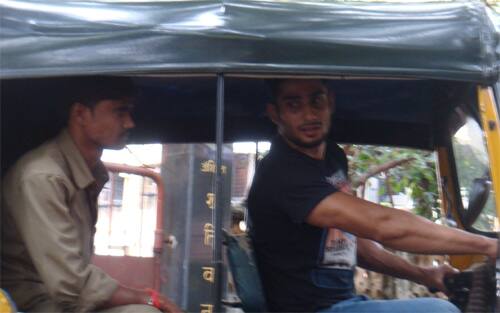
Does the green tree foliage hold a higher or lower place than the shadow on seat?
higher

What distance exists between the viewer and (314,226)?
3.12 m

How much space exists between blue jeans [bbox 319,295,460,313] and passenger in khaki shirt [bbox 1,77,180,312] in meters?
0.69

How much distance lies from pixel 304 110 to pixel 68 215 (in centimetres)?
111

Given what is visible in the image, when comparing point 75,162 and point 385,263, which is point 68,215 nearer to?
point 75,162

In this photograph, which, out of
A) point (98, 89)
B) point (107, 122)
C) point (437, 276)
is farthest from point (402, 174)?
point (98, 89)

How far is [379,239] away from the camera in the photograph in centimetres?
291

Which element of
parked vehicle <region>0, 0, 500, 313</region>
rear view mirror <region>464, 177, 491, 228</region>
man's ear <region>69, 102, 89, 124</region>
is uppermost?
parked vehicle <region>0, 0, 500, 313</region>

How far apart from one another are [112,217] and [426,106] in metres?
1.83

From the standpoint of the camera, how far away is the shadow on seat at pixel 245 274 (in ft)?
10.5

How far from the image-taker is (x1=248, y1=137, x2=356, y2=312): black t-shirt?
3.14m

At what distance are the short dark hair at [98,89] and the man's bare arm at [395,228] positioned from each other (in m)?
0.95

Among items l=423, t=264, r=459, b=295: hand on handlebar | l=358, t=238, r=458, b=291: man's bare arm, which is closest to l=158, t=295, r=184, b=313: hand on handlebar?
l=358, t=238, r=458, b=291: man's bare arm

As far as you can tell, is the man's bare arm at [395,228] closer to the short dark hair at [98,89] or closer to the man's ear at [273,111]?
the man's ear at [273,111]

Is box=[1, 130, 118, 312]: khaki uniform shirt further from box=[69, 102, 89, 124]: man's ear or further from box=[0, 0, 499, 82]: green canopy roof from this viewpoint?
box=[0, 0, 499, 82]: green canopy roof
